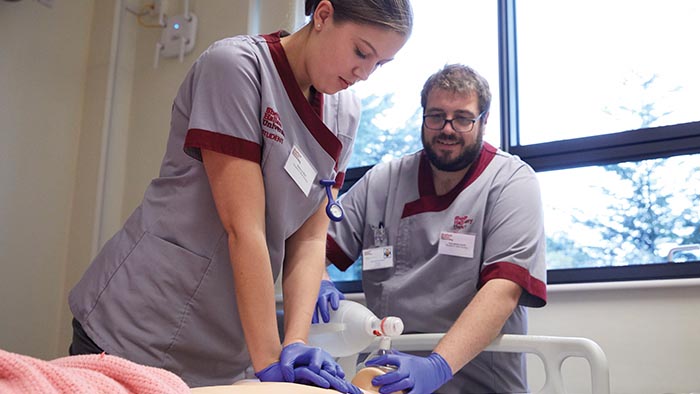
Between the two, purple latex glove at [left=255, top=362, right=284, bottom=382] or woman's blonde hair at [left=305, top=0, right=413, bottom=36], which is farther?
woman's blonde hair at [left=305, top=0, right=413, bottom=36]

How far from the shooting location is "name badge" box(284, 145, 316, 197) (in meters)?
1.29

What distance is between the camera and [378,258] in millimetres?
2072

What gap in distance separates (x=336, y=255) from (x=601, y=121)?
113 centimetres

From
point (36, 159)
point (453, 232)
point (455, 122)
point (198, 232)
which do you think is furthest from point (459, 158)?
point (36, 159)

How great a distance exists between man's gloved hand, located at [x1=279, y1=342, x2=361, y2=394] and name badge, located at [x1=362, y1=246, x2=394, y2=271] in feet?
2.95

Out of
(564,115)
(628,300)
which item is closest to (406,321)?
(628,300)

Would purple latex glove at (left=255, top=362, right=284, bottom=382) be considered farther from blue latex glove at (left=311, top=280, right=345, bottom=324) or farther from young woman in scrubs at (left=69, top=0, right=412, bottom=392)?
blue latex glove at (left=311, top=280, right=345, bottom=324)

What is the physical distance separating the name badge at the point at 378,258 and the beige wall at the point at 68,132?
1.22 meters

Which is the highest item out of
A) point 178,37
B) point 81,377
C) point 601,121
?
point 178,37

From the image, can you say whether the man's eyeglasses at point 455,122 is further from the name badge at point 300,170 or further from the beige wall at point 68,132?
the beige wall at point 68,132

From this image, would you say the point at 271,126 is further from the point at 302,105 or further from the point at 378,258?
the point at 378,258

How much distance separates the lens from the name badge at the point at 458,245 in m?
1.92

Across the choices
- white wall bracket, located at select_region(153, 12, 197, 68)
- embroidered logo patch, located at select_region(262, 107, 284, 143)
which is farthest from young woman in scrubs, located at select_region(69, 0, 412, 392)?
white wall bracket, located at select_region(153, 12, 197, 68)

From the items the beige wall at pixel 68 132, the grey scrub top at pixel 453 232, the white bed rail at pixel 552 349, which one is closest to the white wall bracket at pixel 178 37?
the beige wall at pixel 68 132
